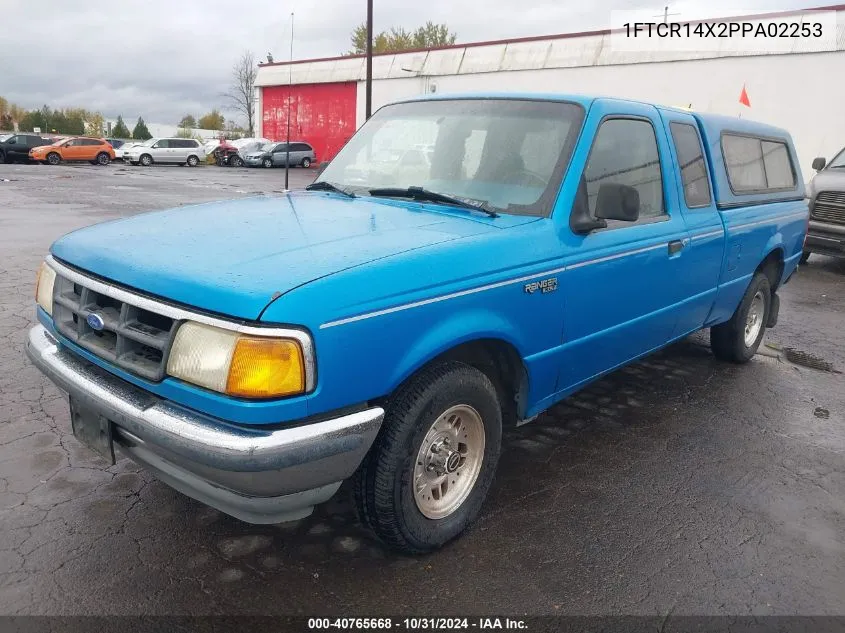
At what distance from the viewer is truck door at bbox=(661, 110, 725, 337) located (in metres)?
4.09

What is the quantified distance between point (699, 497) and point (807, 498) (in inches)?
22.6

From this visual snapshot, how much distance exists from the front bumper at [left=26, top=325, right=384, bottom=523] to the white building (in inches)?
405

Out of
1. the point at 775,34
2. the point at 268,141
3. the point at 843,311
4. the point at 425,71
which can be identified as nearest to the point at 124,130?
the point at 268,141

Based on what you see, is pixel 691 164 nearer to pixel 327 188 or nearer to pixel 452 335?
pixel 327 188

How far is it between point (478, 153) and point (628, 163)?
2.91 ft

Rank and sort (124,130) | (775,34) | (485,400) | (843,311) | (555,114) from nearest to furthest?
(485,400) < (555,114) < (843,311) < (775,34) < (124,130)

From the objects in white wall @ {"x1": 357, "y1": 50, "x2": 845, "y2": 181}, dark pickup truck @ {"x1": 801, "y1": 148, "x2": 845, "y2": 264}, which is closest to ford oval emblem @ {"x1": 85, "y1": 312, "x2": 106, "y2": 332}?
dark pickup truck @ {"x1": 801, "y1": 148, "x2": 845, "y2": 264}

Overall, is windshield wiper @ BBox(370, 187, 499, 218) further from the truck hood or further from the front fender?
the front fender

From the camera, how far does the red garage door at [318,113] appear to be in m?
34.5

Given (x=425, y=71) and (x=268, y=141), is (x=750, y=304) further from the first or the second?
(x=268, y=141)

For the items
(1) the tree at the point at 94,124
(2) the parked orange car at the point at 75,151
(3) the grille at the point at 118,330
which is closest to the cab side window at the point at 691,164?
(3) the grille at the point at 118,330

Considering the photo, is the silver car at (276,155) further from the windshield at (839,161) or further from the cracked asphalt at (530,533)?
the cracked asphalt at (530,533)

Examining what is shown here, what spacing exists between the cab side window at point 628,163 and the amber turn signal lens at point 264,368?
5.95ft

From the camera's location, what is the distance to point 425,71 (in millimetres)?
29672
